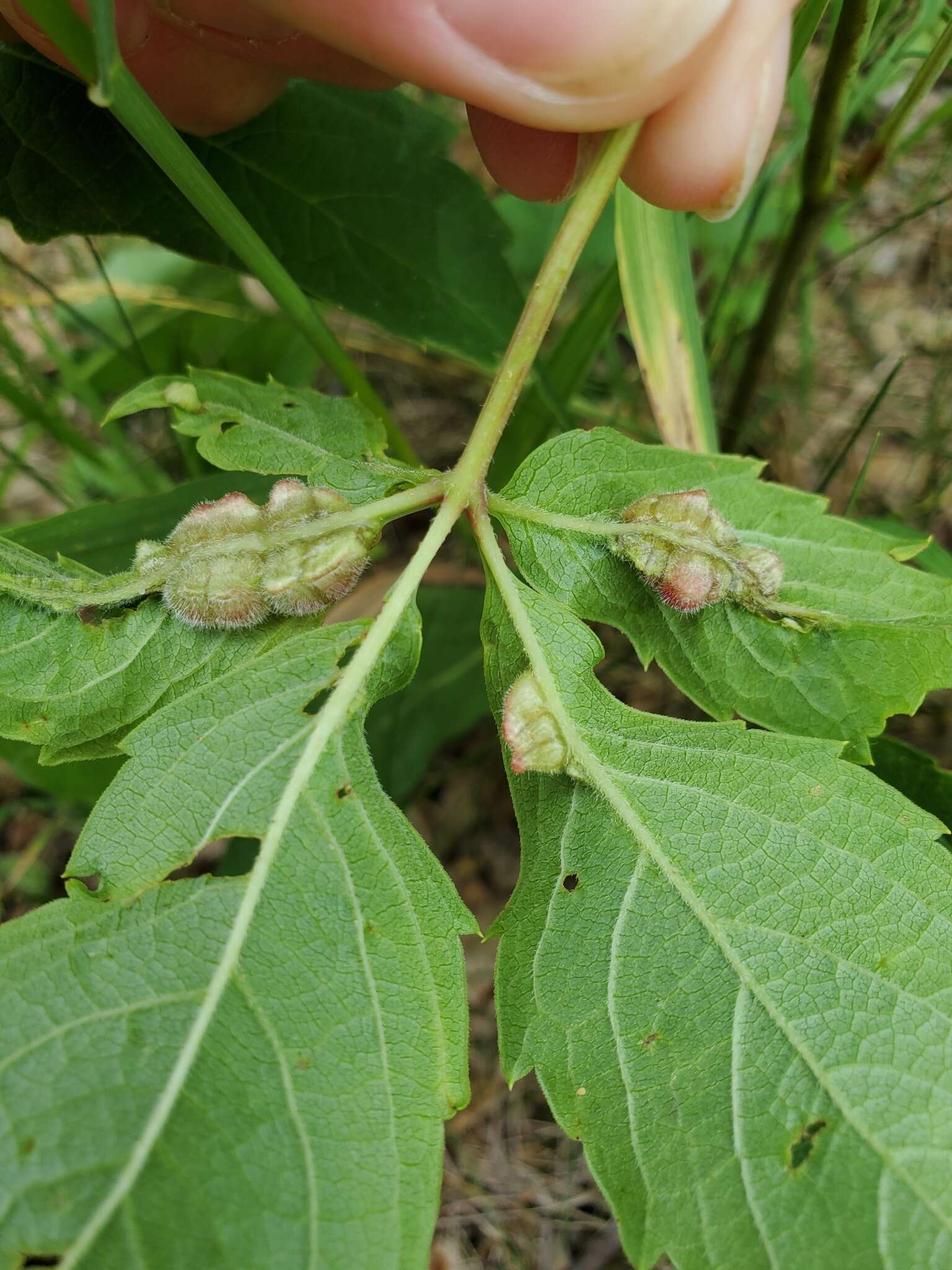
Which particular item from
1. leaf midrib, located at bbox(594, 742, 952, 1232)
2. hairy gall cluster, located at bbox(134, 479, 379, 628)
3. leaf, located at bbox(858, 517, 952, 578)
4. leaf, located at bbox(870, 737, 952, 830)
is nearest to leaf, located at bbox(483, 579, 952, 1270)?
leaf midrib, located at bbox(594, 742, 952, 1232)

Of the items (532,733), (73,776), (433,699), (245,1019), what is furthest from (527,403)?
(245,1019)

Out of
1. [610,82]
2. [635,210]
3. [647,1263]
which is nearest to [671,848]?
[647,1263]

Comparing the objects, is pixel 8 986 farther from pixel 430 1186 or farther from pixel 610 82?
pixel 610 82

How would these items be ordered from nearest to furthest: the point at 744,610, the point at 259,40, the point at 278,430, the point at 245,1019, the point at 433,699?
1. the point at 245,1019
2. the point at 744,610
3. the point at 278,430
4. the point at 259,40
5. the point at 433,699

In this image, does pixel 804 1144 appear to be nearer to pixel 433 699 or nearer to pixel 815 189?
pixel 433 699

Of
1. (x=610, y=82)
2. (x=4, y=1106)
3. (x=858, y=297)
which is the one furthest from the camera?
(x=858, y=297)

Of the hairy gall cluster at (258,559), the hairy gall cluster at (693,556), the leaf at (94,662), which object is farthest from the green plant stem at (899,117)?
the leaf at (94,662)

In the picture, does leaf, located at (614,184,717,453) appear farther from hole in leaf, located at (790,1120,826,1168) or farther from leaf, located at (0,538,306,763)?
hole in leaf, located at (790,1120,826,1168)
